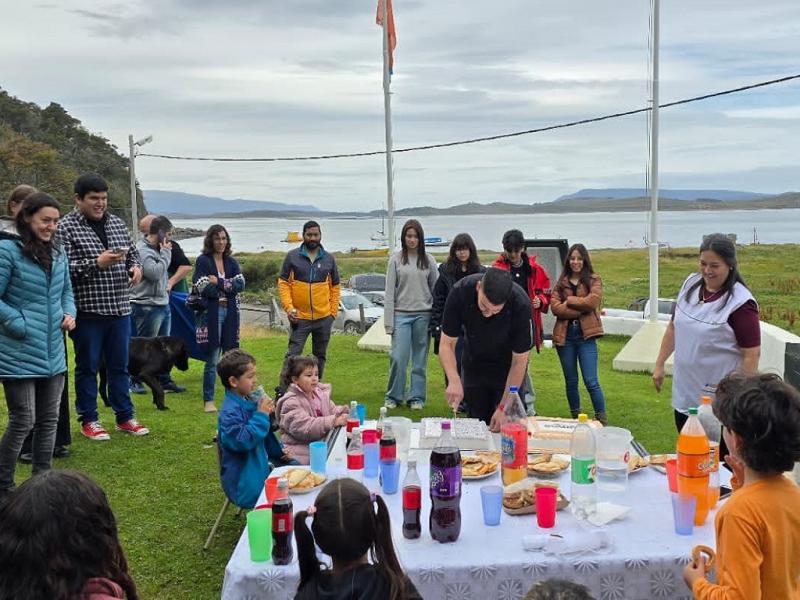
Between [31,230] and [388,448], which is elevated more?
[31,230]

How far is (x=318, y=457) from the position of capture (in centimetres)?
279

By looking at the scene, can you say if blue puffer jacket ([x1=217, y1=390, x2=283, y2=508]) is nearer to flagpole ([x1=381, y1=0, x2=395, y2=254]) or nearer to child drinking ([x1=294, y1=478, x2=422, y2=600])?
child drinking ([x1=294, y1=478, x2=422, y2=600])

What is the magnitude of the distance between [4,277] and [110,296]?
1.00 m

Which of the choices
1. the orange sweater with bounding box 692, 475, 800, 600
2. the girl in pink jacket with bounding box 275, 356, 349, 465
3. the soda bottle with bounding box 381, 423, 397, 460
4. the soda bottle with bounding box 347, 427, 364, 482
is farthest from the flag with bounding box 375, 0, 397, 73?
the orange sweater with bounding box 692, 475, 800, 600

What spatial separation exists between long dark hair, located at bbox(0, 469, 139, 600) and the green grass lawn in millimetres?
1755

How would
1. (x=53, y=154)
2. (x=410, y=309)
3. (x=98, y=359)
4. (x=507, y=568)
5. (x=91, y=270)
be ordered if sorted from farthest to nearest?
1. (x=53, y=154)
2. (x=410, y=309)
3. (x=98, y=359)
4. (x=91, y=270)
5. (x=507, y=568)

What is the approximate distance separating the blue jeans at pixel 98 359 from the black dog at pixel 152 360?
Result: 0.77m

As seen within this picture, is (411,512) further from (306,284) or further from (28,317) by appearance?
(306,284)

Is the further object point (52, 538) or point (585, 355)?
point (585, 355)

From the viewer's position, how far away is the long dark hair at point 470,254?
18.3 feet

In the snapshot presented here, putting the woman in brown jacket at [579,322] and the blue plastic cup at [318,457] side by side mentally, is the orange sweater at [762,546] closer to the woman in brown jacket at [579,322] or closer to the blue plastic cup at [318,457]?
the blue plastic cup at [318,457]

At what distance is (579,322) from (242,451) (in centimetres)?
300

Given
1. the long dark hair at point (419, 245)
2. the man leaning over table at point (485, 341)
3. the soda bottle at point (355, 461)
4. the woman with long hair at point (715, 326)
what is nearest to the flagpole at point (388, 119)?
the long dark hair at point (419, 245)

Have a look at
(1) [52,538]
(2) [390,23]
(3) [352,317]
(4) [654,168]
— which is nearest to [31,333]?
(1) [52,538]
